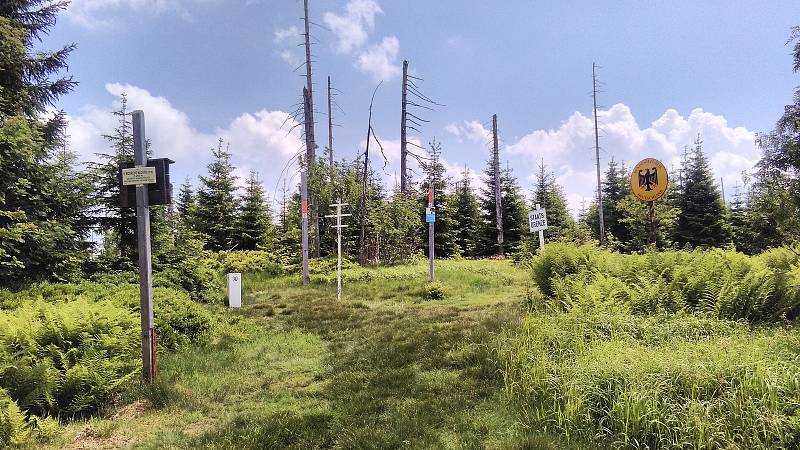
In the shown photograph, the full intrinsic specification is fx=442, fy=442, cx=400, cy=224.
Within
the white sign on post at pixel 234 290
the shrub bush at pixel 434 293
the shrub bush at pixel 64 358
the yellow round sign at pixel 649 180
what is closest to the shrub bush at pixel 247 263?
the white sign on post at pixel 234 290

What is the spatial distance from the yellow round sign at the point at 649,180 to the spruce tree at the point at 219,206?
59.4 ft

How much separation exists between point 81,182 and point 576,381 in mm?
9247

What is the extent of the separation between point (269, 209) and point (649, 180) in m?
20.8

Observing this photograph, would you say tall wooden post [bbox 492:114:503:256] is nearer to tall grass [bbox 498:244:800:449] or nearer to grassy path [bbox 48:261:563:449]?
grassy path [bbox 48:261:563:449]

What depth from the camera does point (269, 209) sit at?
992 inches

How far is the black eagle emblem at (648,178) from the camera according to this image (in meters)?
8.22

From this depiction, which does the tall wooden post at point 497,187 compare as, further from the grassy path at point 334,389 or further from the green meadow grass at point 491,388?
the green meadow grass at point 491,388

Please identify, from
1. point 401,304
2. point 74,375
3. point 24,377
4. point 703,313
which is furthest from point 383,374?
point 401,304

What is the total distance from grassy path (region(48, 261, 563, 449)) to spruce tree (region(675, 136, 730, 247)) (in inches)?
764

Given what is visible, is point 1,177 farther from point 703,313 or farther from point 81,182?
point 703,313

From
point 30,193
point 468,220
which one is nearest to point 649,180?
point 30,193

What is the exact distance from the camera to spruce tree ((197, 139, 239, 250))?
70.2 ft

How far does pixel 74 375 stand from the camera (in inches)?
173

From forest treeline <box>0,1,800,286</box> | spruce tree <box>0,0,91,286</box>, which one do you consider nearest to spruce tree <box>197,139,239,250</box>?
forest treeline <box>0,1,800,286</box>
